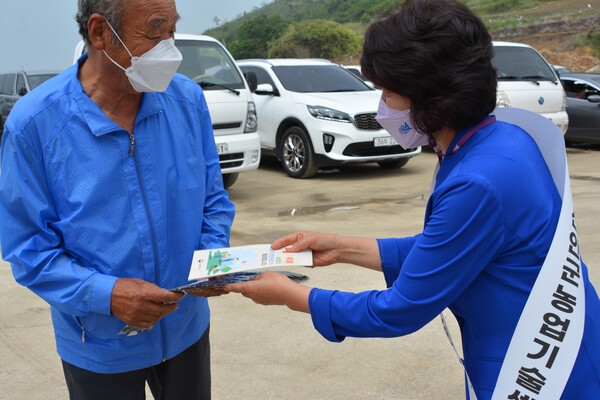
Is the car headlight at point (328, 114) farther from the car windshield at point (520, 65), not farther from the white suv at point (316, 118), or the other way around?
the car windshield at point (520, 65)

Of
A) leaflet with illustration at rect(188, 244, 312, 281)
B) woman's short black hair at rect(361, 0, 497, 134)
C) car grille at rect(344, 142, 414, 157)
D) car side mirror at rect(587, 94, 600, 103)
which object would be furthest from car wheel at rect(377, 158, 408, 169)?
woman's short black hair at rect(361, 0, 497, 134)

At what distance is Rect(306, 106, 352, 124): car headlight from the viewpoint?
9.48 metres

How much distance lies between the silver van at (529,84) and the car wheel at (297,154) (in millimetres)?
3498

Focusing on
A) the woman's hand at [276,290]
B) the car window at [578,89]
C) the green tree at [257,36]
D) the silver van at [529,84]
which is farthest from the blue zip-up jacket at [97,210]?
the green tree at [257,36]

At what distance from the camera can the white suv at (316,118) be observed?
31.0 ft

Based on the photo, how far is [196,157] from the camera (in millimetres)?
2225

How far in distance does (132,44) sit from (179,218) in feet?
1.95

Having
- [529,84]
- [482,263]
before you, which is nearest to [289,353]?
[482,263]

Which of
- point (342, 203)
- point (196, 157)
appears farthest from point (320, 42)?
point (196, 157)

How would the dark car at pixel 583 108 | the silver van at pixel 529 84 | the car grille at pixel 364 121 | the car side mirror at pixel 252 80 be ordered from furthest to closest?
the dark car at pixel 583 108 → the silver van at pixel 529 84 → the car grille at pixel 364 121 → the car side mirror at pixel 252 80

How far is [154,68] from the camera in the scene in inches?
82.1

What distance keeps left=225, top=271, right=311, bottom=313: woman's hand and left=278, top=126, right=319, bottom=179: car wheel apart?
25.3 ft

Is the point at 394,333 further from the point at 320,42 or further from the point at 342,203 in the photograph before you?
the point at 320,42

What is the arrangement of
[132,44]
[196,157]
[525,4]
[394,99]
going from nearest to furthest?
1. [394,99]
2. [132,44]
3. [196,157]
4. [525,4]
